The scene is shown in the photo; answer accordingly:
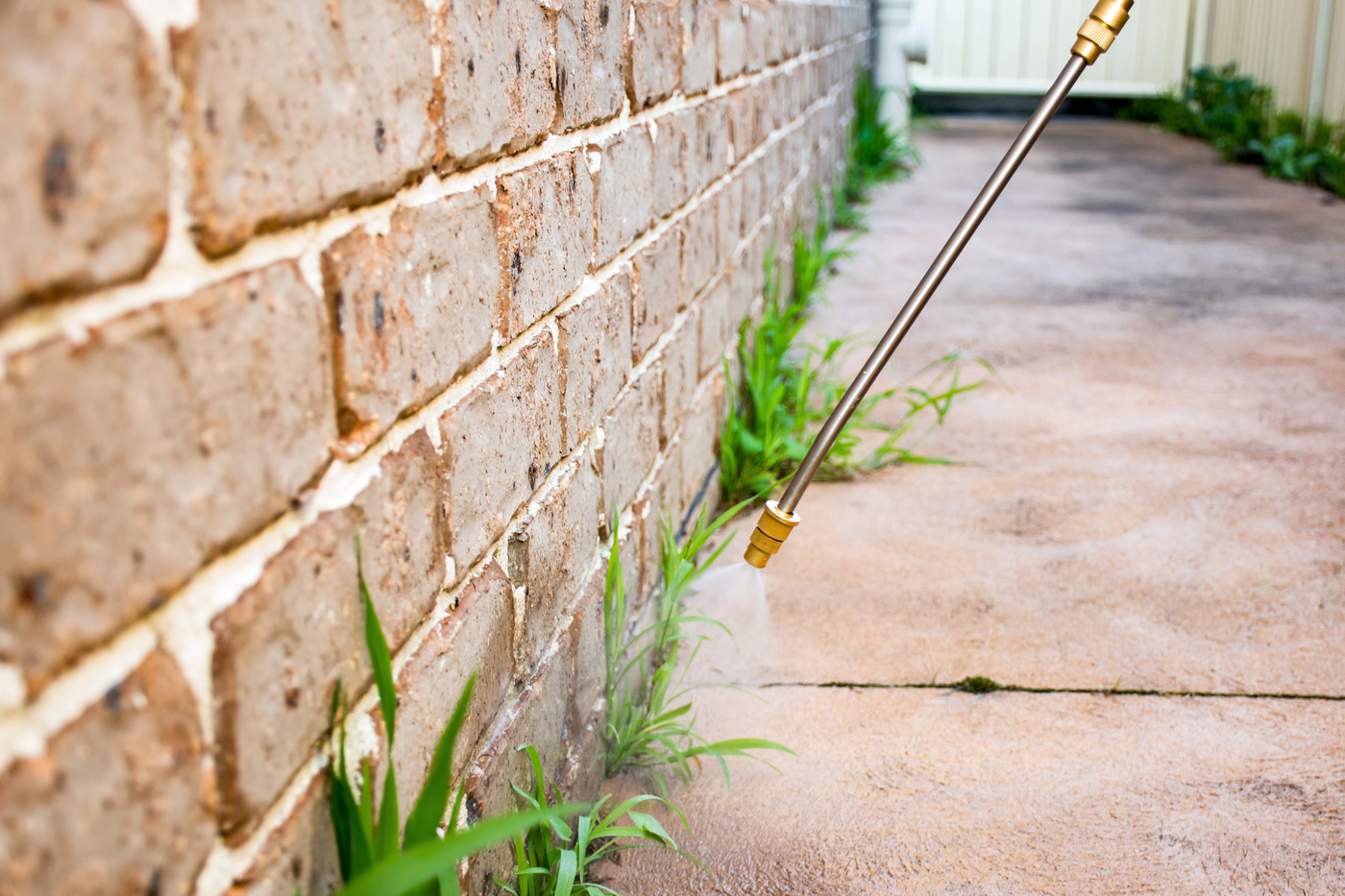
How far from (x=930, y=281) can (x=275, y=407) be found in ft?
3.25

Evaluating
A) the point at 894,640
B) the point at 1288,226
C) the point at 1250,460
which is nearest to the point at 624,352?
the point at 894,640

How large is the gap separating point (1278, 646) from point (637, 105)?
3.90 feet

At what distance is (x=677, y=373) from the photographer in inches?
68.6

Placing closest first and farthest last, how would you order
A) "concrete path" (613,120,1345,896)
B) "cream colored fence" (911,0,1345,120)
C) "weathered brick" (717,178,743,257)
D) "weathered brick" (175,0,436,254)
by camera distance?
"weathered brick" (175,0,436,254) → "concrete path" (613,120,1345,896) → "weathered brick" (717,178,743,257) → "cream colored fence" (911,0,1345,120)

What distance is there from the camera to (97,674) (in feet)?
1.49

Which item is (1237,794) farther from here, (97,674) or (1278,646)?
(97,674)

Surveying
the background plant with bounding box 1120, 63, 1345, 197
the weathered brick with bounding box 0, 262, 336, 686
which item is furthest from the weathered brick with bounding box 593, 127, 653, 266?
the background plant with bounding box 1120, 63, 1345, 197

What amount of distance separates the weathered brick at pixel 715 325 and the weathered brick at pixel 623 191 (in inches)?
18.1

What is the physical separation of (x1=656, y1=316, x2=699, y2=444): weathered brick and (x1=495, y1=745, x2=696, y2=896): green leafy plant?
63cm

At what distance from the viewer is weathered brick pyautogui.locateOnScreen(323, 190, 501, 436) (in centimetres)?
68

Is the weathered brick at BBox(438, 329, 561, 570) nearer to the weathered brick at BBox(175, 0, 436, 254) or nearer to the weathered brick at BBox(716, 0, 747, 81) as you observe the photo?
the weathered brick at BBox(175, 0, 436, 254)

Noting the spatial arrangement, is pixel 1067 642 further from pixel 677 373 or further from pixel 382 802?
pixel 382 802

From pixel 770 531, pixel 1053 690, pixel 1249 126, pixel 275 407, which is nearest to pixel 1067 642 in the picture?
pixel 1053 690

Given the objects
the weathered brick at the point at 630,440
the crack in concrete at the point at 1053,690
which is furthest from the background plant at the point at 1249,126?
the weathered brick at the point at 630,440
